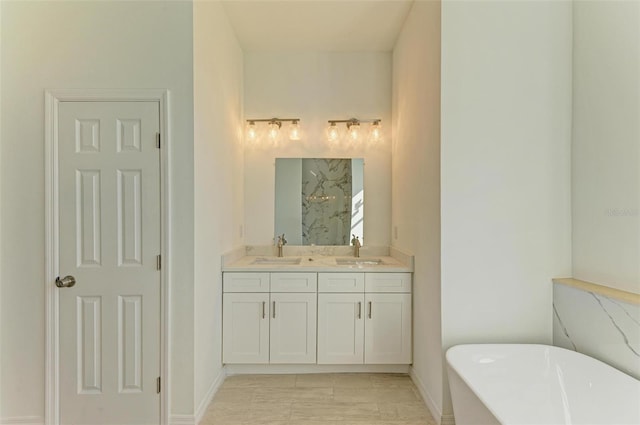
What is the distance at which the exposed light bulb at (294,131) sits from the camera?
11.1 feet

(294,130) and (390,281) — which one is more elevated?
(294,130)

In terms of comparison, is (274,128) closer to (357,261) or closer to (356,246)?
(356,246)

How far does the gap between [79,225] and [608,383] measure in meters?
3.17

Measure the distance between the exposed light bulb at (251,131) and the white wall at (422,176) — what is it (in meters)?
1.50

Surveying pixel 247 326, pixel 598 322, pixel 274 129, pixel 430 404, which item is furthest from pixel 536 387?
pixel 274 129

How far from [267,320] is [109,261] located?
127 centimetres

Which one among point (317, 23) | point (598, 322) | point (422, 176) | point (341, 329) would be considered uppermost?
point (317, 23)

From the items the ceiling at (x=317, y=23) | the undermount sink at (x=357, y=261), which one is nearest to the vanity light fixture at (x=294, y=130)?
the ceiling at (x=317, y=23)

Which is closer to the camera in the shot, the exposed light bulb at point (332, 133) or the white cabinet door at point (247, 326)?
the white cabinet door at point (247, 326)

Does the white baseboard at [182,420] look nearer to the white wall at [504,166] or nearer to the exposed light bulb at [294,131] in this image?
the white wall at [504,166]

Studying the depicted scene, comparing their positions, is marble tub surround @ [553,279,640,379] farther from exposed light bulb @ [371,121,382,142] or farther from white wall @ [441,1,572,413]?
exposed light bulb @ [371,121,382,142]

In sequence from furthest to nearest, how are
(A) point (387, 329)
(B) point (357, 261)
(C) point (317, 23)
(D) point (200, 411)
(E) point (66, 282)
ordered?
(B) point (357, 261)
(C) point (317, 23)
(A) point (387, 329)
(D) point (200, 411)
(E) point (66, 282)

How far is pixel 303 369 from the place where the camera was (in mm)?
2752

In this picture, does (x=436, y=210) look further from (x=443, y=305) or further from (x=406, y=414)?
(x=406, y=414)
